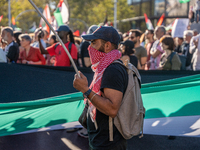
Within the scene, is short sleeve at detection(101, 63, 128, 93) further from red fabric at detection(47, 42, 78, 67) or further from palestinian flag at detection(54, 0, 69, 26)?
palestinian flag at detection(54, 0, 69, 26)

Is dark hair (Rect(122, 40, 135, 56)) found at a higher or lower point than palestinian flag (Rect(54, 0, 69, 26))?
lower

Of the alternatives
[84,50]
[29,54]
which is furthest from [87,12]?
[84,50]

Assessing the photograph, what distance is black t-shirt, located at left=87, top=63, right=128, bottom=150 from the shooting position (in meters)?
2.06

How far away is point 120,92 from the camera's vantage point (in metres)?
2.07

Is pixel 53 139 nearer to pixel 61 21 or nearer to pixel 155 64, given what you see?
pixel 155 64

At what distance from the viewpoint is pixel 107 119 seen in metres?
2.19

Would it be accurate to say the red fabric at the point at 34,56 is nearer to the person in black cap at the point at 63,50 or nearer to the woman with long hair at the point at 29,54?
the woman with long hair at the point at 29,54

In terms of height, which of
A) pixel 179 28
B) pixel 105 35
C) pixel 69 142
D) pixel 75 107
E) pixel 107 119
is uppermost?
pixel 179 28

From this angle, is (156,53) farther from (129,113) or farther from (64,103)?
(129,113)

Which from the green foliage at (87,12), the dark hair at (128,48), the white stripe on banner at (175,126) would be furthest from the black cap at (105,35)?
the green foliage at (87,12)

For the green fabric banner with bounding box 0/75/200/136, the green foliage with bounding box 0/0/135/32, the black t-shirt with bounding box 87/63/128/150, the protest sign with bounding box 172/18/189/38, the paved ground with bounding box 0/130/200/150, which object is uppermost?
the green foliage with bounding box 0/0/135/32

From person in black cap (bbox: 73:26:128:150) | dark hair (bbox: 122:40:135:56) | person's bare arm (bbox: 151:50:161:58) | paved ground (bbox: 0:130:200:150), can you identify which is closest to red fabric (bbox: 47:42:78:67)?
dark hair (bbox: 122:40:135:56)

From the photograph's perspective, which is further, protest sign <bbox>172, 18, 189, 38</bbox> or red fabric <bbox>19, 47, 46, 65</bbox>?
protest sign <bbox>172, 18, 189, 38</bbox>

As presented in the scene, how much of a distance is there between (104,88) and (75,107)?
180 centimetres
